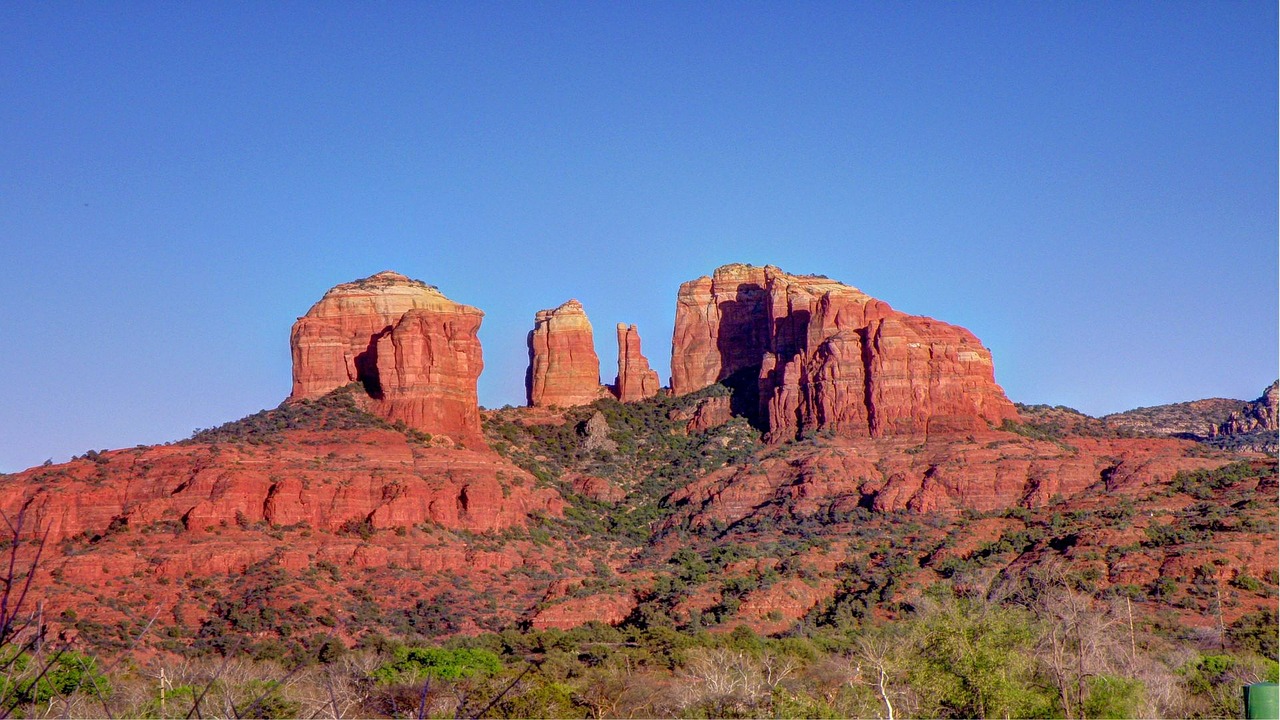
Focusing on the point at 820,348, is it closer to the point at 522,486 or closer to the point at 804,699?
the point at 522,486

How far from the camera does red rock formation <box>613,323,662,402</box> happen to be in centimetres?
12106

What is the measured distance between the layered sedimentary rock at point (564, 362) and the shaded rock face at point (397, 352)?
38.4 ft

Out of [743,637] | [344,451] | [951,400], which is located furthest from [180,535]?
[951,400]

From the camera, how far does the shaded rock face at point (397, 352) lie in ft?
322

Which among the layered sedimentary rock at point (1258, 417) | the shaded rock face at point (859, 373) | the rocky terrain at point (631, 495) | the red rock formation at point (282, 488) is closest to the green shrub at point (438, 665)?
the rocky terrain at point (631, 495)

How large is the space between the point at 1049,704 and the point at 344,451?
58644mm

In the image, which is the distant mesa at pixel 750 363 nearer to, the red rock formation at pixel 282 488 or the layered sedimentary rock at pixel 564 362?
the layered sedimentary rock at pixel 564 362

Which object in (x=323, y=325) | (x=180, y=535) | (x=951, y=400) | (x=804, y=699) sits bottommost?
(x=804, y=699)

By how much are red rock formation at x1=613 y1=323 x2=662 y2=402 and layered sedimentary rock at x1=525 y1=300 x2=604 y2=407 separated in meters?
2.71

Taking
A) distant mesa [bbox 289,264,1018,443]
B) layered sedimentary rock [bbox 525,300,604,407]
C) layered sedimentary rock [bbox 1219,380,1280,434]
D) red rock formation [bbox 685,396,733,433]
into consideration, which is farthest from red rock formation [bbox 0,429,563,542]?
layered sedimentary rock [bbox 1219,380,1280,434]

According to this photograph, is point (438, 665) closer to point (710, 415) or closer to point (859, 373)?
point (859, 373)

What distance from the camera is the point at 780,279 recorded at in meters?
119

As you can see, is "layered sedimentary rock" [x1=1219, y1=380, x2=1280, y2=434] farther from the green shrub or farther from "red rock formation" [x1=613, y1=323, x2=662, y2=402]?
the green shrub

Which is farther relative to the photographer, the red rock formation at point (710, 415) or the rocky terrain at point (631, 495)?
the red rock formation at point (710, 415)
